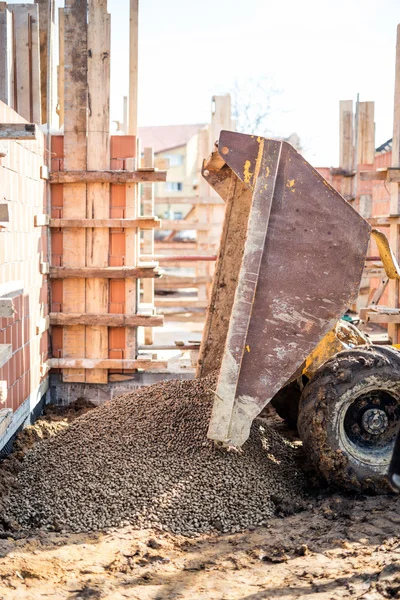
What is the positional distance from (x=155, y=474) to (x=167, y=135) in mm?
47109

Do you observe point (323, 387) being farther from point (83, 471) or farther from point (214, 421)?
point (83, 471)

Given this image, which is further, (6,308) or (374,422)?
(374,422)

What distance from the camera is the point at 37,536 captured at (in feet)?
14.7

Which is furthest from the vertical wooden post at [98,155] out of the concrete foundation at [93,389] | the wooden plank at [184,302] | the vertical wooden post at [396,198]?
the wooden plank at [184,302]

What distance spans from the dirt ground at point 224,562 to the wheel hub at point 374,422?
2.24 ft

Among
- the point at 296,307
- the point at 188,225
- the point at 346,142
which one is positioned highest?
the point at 346,142

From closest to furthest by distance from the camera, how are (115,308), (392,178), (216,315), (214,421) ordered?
(214,421) → (216,315) → (115,308) → (392,178)

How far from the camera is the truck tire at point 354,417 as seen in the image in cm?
525

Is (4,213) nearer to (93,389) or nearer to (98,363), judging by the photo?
(98,363)

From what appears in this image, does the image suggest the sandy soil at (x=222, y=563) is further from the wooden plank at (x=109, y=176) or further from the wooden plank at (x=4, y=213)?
the wooden plank at (x=109, y=176)

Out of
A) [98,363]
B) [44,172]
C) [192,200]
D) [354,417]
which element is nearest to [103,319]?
[98,363]

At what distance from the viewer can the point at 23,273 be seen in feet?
20.6

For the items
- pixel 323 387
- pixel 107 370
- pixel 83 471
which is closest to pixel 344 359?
pixel 323 387

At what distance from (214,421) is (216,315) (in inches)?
64.6
